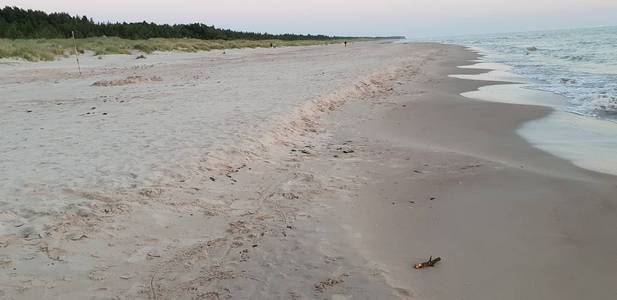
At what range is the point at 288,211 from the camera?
14.3 feet

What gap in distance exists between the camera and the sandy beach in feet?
10.1

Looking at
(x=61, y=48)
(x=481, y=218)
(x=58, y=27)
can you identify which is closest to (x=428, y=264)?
(x=481, y=218)

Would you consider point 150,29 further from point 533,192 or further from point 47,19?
point 533,192

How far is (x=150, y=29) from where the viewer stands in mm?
54719

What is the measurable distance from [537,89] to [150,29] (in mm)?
49376

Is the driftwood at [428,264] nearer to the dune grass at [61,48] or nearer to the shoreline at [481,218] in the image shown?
the shoreline at [481,218]

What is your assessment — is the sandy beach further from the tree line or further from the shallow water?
the tree line

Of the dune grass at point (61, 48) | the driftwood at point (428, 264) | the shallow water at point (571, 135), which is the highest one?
the dune grass at point (61, 48)

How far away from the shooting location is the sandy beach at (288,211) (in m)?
3.06

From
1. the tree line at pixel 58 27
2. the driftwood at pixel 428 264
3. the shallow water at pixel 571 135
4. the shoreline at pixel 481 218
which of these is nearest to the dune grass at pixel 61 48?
the tree line at pixel 58 27

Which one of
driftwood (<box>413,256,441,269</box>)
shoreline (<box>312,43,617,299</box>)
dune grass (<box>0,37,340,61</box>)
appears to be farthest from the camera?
dune grass (<box>0,37,340,61</box>)

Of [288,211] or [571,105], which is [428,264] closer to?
[288,211]

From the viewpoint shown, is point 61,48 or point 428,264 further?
point 61,48

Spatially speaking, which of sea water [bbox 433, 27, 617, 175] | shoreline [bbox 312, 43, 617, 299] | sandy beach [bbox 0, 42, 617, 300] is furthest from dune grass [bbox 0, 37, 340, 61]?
shoreline [bbox 312, 43, 617, 299]
